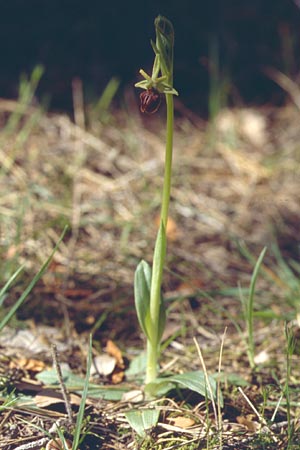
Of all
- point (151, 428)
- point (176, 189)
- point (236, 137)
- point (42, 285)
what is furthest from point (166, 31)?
point (236, 137)

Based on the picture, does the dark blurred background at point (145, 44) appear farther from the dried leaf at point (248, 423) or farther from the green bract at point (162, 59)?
the dried leaf at point (248, 423)

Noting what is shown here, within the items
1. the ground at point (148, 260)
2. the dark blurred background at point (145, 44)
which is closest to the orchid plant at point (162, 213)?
the ground at point (148, 260)

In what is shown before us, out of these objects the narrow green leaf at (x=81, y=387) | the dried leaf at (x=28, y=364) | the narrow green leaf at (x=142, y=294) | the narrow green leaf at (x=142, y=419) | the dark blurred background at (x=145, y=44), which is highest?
the dark blurred background at (x=145, y=44)

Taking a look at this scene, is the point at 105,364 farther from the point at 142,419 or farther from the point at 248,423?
the point at 248,423

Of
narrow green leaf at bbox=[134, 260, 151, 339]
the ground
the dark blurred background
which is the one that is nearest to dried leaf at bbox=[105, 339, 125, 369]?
the ground

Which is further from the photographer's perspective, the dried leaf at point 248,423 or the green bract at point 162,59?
the dried leaf at point 248,423

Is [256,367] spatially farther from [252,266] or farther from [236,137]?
[236,137]
